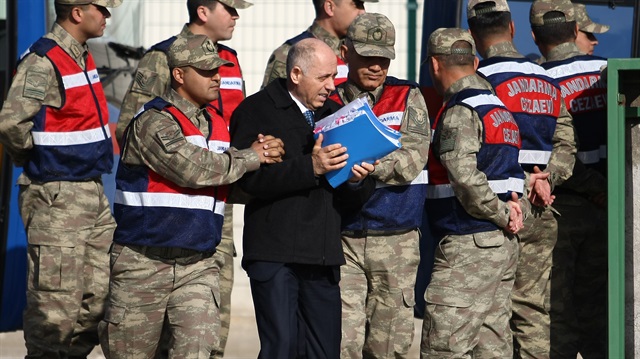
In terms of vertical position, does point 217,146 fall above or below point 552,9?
below

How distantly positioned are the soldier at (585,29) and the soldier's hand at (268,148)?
2.53 m

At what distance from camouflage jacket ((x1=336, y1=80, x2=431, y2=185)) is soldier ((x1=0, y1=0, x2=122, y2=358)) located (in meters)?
1.74

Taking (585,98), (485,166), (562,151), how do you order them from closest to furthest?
1. (485,166)
2. (562,151)
3. (585,98)

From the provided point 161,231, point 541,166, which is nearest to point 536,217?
point 541,166

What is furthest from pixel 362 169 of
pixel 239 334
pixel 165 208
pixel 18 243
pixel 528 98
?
pixel 18 243

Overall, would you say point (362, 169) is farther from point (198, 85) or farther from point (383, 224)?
point (198, 85)

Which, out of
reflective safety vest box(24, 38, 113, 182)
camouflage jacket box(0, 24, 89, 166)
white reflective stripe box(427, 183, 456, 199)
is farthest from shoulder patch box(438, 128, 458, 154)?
camouflage jacket box(0, 24, 89, 166)

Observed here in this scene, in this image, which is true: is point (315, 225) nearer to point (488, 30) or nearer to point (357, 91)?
point (357, 91)

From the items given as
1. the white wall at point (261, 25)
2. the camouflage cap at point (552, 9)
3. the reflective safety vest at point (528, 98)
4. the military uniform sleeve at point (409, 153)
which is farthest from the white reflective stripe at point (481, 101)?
the white wall at point (261, 25)

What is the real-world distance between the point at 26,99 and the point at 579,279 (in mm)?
3252

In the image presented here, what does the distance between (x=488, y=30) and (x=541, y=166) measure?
786mm

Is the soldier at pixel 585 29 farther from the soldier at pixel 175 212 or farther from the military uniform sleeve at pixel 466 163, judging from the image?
the soldier at pixel 175 212

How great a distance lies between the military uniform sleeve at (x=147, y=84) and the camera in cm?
692

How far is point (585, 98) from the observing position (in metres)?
7.06
